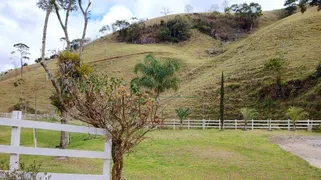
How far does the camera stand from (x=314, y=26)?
64062 mm

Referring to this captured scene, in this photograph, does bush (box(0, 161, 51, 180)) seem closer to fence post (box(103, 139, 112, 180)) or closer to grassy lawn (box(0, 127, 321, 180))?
fence post (box(103, 139, 112, 180))

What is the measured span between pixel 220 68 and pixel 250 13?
4847 cm

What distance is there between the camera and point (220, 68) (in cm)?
6169

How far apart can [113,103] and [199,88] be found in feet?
151

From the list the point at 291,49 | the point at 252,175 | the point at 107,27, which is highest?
the point at 107,27

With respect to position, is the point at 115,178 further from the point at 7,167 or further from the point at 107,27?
the point at 107,27

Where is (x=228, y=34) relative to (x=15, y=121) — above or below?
above

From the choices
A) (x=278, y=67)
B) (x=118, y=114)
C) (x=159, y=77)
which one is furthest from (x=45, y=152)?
(x=278, y=67)

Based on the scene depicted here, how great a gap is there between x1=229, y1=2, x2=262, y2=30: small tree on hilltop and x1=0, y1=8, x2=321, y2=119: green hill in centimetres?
1257

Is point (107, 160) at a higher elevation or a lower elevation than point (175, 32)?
lower

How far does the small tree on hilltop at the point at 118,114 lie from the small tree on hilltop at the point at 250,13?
10079 centimetres

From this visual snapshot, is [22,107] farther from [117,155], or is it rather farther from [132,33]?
[132,33]

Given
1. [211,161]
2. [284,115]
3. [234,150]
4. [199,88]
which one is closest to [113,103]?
[211,161]

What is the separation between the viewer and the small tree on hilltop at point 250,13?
104m
